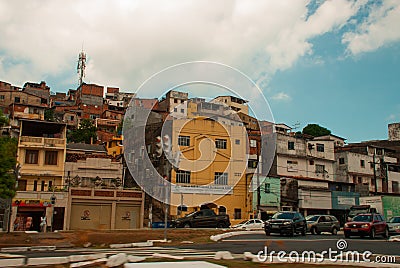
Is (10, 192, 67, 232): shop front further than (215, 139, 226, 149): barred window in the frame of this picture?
No

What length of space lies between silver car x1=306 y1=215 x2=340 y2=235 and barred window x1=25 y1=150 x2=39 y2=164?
2953 centimetres

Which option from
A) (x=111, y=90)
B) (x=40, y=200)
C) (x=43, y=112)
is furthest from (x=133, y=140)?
(x=111, y=90)

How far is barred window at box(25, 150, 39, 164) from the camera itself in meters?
46.3

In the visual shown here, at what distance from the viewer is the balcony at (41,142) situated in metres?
46.3

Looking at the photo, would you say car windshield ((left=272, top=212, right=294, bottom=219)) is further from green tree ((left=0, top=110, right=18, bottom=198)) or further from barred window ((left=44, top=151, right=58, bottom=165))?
barred window ((left=44, top=151, right=58, bottom=165))

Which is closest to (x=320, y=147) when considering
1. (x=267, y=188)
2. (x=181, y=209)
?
(x=267, y=188)

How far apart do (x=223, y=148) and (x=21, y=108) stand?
3943 centimetres

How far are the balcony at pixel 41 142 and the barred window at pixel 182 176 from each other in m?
12.8

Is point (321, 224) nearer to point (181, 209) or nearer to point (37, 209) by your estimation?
point (181, 209)

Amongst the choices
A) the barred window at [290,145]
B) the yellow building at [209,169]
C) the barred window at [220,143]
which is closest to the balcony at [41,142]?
the yellow building at [209,169]

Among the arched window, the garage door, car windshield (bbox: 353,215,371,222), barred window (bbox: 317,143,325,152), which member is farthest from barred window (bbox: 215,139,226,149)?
car windshield (bbox: 353,215,371,222)

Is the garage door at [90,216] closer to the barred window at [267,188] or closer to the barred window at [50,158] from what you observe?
the barred window at [50,158]

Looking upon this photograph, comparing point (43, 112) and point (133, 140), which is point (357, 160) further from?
point (43, 112)

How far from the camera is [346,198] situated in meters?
58.5
